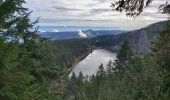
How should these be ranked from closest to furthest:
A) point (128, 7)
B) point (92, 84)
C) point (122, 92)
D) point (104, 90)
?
point (128, 7)
point (122, 92)
point (104, 90)
point (92, 84)

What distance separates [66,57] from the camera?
185750mm

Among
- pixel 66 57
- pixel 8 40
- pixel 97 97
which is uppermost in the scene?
pixel 8 40

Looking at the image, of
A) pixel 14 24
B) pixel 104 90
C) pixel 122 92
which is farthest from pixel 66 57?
pixel 14 24

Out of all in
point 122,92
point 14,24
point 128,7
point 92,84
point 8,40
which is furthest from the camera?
point 92,84

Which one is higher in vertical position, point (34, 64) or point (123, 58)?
point (34, 64)

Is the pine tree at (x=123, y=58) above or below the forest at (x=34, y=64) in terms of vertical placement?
below

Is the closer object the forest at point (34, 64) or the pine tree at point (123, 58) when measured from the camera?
the forest at point (34, 64)

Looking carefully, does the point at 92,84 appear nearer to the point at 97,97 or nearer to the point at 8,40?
the point at 97,97

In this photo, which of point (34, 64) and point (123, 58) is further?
point (123, 58)

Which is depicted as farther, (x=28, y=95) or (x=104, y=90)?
(x=104, y=90)

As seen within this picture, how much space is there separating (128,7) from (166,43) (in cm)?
138

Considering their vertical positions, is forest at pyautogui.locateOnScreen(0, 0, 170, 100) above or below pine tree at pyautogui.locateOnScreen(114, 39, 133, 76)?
above

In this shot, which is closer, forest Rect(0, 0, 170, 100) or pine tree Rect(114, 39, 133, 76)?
forest Rect(0, 0, 170, 100)

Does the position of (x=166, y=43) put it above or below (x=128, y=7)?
below
